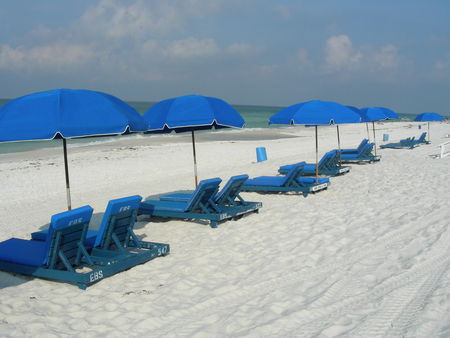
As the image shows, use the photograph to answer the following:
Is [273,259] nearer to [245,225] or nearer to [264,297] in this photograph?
[264,297]

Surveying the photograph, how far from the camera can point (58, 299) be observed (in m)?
4.79

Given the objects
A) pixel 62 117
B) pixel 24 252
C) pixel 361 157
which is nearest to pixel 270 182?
pixel 361 157

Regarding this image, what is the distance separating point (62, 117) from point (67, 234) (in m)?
1.30

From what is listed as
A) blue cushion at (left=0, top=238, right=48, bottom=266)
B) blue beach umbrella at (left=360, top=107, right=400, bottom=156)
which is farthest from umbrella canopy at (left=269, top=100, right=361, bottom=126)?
blue cushion at (left=0, top=238, right=48, bottom=266)

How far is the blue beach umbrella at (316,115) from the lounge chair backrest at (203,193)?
2731 mm

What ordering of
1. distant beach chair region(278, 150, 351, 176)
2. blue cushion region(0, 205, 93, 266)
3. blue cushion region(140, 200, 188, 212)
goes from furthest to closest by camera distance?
distant beach chair region(278, 150, 351, 176), blue cushion region(140, 200, 188, 212), blue cushion region(0, 205, 93, 266)

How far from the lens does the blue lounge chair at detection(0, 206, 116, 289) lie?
5020mm

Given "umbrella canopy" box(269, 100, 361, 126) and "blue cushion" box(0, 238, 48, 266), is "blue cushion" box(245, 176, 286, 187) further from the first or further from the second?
"blue cushion" box(0, 238, 48, 266)

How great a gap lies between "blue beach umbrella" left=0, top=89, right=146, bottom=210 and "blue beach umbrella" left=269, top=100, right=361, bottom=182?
4.83 meters

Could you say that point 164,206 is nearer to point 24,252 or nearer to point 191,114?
point 191,114

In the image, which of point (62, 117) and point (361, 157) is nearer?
point (62, 117)

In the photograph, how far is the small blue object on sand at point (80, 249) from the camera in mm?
5074

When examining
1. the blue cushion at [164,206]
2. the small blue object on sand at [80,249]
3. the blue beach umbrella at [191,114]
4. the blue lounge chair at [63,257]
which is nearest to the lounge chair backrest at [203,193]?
the blue cushion at [164,206]

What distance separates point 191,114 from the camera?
734 centimetres
